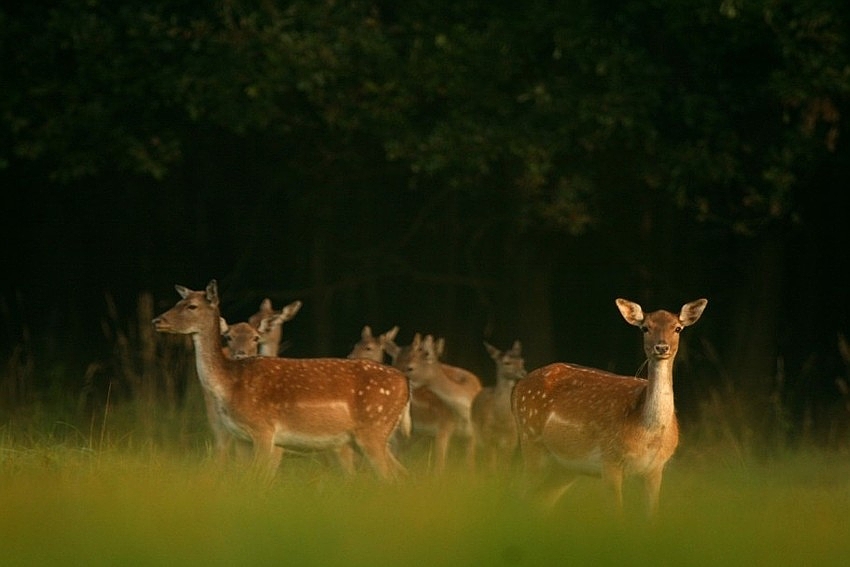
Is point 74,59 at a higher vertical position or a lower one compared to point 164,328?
higher

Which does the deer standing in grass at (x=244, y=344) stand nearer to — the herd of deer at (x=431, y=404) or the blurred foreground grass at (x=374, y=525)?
the herd of deer at (x=431, y=404)

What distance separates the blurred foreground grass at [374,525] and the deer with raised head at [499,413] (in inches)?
167

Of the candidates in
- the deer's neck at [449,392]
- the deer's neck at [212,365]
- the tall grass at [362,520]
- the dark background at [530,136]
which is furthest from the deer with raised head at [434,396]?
the tall grass at [362,520]

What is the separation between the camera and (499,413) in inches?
494

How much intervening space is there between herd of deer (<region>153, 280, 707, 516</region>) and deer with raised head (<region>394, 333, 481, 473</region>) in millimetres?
10

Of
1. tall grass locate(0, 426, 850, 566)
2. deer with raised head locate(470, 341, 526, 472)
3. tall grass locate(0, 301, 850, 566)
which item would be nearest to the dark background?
deer with raised head locate(470, 341, 526, 472)

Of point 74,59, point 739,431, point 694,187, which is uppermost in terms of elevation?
point 74,59

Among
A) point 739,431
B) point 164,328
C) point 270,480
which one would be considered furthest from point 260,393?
point 739,431

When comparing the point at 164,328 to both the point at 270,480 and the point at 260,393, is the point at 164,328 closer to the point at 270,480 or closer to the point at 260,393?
the point at 260,393

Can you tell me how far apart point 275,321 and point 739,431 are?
3.39 meters

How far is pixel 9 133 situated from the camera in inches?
569

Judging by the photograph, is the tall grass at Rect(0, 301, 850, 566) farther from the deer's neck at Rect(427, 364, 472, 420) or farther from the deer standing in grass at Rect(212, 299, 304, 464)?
the deer's neck at Rect(427, 364, 472, 420)

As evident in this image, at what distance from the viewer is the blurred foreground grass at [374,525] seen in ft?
18.3

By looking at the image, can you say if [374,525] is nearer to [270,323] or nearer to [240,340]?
[240,340]
